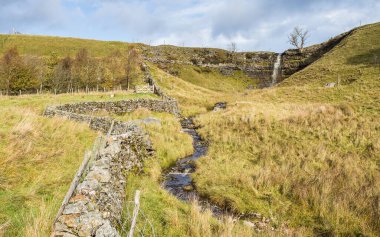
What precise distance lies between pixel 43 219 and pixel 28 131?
9.06 metres

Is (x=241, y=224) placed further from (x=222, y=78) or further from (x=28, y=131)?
(x=222, y=78)

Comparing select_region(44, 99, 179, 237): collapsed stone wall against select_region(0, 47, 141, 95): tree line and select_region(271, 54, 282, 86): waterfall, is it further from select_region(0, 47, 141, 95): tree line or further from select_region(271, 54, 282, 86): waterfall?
select_region(271, 54, 282, 86): waterfall

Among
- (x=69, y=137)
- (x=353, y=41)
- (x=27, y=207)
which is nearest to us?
(x=27, y=207)

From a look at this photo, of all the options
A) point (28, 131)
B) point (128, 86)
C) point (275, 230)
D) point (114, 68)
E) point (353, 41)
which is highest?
point (353, 41)

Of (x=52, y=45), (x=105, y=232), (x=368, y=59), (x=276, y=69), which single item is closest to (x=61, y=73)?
(x=52, y=45)

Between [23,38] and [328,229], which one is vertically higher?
[23,38]

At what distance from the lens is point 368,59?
51.7m

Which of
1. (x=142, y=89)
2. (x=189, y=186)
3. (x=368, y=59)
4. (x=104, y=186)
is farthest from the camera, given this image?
(x=368, y=59)

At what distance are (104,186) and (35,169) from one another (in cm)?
395

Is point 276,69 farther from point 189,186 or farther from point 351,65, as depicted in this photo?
point 189,186

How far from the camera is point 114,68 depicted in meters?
58.7

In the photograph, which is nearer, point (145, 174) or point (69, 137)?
point (145, 174)

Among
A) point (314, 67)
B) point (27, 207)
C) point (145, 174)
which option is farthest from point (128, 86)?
point (27, 207)

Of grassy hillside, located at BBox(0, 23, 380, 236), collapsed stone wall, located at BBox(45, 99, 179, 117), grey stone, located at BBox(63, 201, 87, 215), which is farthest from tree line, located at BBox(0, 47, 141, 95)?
grey stone, located at BBox(63, 201, 87, 215)
